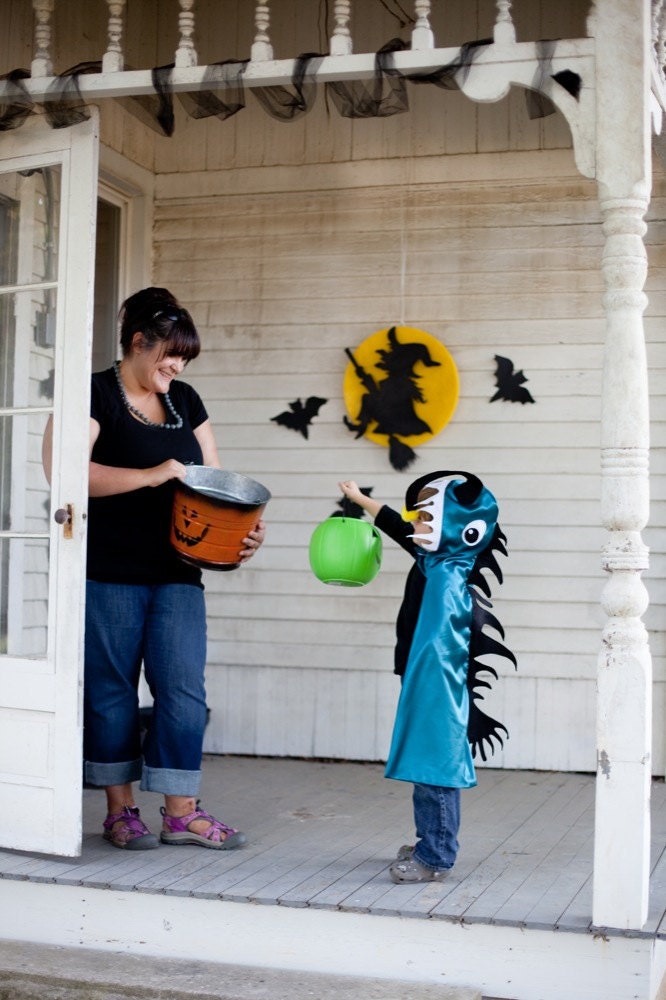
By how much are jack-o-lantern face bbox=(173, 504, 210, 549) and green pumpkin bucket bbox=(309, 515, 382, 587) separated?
0.31 meters

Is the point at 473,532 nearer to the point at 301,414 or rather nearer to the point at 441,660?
the point at 441,660

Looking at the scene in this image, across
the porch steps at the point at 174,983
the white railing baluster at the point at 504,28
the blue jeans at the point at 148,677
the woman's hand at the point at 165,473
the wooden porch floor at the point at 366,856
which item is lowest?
the porch steps at the point at 174,983

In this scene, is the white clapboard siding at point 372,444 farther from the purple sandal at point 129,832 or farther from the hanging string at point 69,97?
the hanging string at point 69,97

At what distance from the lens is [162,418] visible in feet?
12.4

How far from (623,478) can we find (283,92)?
1.51m

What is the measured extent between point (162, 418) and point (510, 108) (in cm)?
239

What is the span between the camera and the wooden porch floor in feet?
10.7

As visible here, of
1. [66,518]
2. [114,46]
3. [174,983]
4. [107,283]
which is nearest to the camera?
[174,983]

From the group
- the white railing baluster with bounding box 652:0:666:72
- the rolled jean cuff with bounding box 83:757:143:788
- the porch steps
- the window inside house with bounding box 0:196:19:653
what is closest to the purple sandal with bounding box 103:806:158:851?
the rolled jean cuff with bounding box 83:757:143:788

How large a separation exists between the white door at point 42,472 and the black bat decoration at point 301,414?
167cm

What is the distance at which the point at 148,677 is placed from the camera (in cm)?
375

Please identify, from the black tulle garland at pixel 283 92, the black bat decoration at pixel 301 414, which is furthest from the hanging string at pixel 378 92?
the black bat decoration at pixel 301 414

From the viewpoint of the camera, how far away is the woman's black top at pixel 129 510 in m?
3.68

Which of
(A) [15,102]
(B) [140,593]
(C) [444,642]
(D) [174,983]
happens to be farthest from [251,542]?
(A) [15,102]
